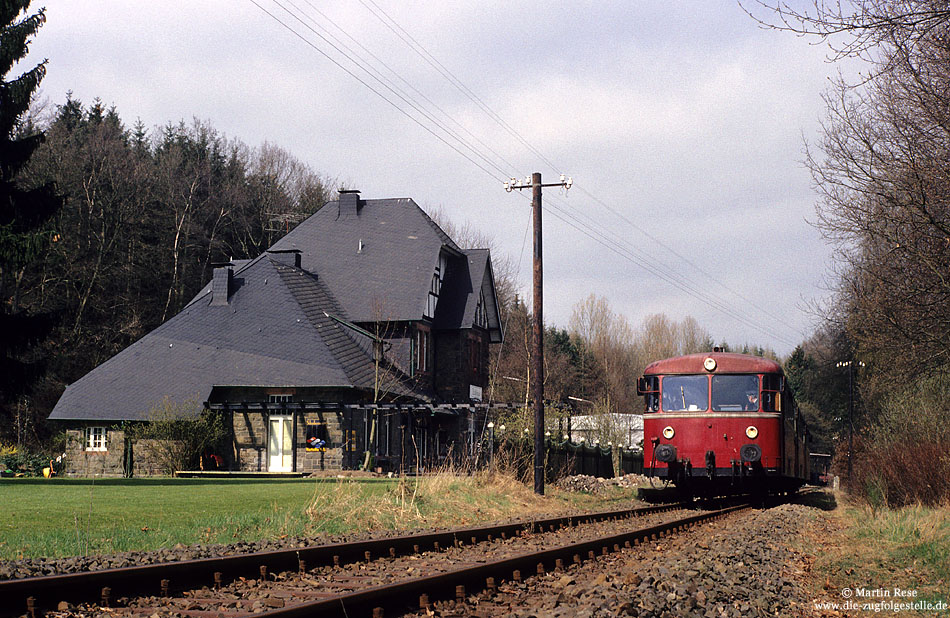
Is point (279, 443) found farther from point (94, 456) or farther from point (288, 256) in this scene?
point (288, 256)

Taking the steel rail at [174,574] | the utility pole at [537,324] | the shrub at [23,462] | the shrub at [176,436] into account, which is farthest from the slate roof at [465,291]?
the steel rail at [174,574]

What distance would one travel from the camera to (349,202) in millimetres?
51500

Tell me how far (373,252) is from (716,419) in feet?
98.1

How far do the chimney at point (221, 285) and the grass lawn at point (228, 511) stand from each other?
21599mm

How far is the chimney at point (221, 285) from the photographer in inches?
1699

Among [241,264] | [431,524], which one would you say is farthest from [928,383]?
[241,264]

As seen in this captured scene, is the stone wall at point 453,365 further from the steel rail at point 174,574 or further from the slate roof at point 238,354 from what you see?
the steel rail at point 174,574

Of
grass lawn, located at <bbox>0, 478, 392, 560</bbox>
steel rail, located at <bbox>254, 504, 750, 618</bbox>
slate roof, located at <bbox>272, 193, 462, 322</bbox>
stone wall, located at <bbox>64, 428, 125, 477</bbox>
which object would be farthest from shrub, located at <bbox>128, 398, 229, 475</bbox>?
steel rail, located at <bbox>254, 504, 750, 618</bbox>

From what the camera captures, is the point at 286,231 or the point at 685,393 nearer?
the point at 685,393

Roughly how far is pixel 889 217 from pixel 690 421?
19.4 feet

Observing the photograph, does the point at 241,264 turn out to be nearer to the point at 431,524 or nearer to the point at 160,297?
the point at 160,297

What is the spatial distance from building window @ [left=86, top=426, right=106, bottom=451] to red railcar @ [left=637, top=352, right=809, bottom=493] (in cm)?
2498

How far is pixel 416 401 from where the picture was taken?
4334 cm

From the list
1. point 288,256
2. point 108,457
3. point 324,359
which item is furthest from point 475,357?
point 108,457
